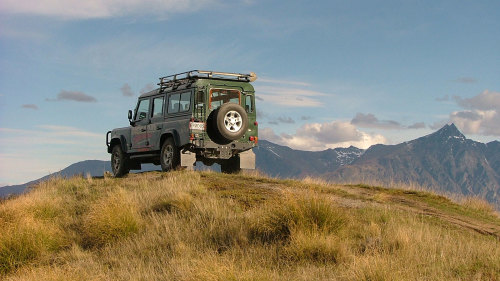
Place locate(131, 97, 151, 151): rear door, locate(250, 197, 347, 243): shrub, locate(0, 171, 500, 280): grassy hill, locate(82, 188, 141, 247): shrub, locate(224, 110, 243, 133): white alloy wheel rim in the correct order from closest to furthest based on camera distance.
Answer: locate(0, 171, 500, 280): grassy hill → locate(250, 197, 347, 243): shrub → locate(82, 188, 141, 247): shrub → locate(224, 110, 243, 133): white alloy wheel rim → locate(131, 97, 151, 151): rear door

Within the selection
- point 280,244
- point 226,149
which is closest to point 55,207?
point 226,149

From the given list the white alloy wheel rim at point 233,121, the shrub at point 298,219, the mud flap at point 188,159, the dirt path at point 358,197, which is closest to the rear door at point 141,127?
the mud flap at point 188,159

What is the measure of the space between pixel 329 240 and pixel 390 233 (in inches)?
42.3

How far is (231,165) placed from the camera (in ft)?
52.9

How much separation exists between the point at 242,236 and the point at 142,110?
922 cm

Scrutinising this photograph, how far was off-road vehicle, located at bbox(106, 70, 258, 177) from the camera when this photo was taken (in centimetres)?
1439

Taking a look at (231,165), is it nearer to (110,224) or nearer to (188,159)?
(188,159)

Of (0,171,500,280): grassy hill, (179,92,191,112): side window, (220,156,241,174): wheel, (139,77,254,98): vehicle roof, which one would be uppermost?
(139,77,254,98): vehicle roof

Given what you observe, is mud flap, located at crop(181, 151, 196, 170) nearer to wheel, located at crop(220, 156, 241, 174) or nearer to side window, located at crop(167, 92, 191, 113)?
side window, located at crop(167, 92, 191, 113)

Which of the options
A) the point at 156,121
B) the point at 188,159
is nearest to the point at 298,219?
the point at 188,159

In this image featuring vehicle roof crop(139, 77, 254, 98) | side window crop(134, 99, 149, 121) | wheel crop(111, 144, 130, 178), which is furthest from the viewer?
wheel crop(111, 144, 130, 178)

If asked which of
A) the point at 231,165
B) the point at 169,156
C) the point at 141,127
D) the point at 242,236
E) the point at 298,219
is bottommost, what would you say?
the point at 242,236

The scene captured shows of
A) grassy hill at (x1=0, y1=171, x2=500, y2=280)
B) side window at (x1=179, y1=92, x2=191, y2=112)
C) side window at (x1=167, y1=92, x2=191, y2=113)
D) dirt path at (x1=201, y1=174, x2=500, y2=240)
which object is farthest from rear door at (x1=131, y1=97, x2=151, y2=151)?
grassy hill at (x1=0, y1=171, x2=500, y2=280)

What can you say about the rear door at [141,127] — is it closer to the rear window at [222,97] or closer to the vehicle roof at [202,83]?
the vehicle roof at [202,83]
